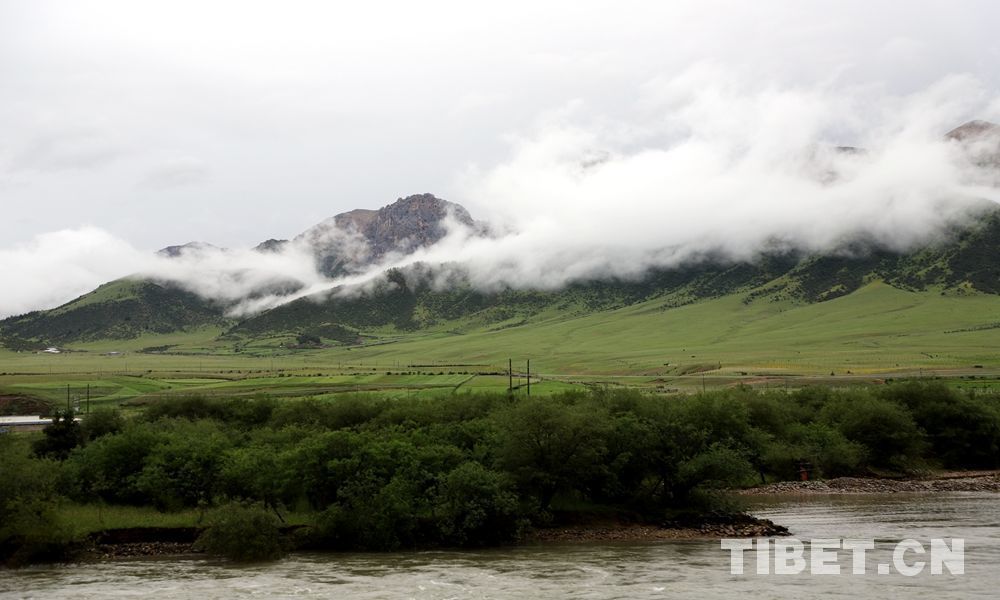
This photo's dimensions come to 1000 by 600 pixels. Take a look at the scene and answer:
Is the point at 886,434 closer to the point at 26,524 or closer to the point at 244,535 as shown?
the point at 244,535

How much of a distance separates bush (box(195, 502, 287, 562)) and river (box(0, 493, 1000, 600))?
1388 millimetres

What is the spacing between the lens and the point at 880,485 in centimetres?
9181

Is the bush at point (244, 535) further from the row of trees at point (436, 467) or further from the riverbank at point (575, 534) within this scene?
the row of trees at point (436, 467)

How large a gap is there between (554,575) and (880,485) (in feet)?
188

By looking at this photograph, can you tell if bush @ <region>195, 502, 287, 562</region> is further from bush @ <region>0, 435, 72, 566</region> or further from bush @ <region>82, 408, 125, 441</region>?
bush @ <region>82, 408, 125, 441</region>

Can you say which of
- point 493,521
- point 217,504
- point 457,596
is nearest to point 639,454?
point 493,521

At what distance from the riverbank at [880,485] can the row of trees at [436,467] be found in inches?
162

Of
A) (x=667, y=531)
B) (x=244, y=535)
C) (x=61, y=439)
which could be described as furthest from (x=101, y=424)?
(x=667, y=531)

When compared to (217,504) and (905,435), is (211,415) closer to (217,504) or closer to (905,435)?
(217,504)

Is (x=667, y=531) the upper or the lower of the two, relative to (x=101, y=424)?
lower

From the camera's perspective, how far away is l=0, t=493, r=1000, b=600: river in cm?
4694

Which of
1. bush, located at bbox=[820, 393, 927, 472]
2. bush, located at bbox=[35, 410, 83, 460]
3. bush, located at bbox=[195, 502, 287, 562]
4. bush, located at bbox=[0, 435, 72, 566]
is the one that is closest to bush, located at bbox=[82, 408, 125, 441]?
bush, located at bbox=[35, 410, 83, 460]

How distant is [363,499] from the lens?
2527 inches

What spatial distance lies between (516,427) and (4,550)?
42619 millimetres
